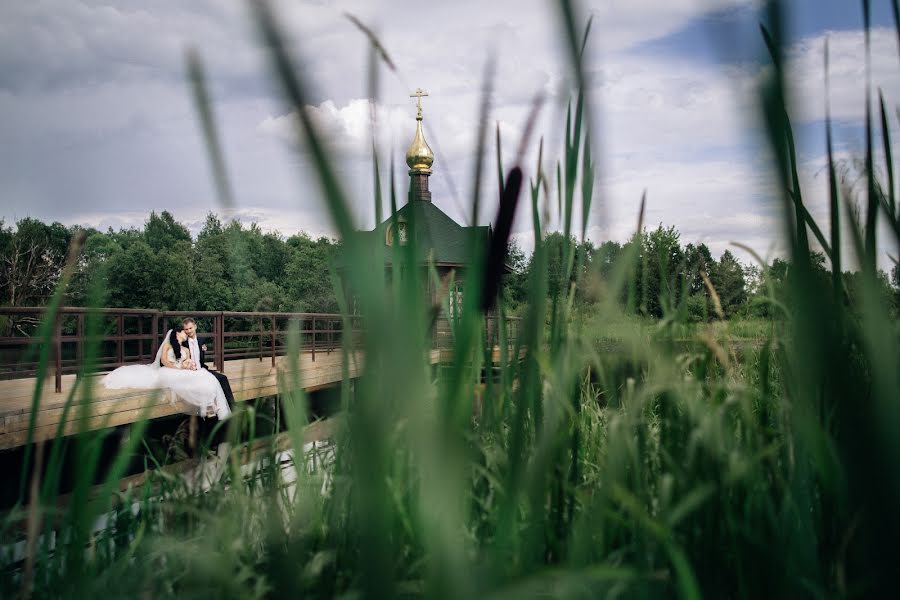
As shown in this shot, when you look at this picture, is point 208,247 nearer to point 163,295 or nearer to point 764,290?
point 163,295

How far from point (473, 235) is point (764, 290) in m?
0.96

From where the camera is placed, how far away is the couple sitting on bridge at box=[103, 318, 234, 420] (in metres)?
6.88

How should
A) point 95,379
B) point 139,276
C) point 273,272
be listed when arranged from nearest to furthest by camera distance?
point 95,379, point 273,272, point 139,276

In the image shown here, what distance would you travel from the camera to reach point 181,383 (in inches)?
280

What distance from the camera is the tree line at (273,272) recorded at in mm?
720

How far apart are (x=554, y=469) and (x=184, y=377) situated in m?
7.20

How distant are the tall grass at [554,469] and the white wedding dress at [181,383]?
6.38m

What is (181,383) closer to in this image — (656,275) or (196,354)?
(196,354)

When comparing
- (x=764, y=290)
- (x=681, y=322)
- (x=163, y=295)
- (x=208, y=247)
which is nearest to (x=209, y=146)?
(x=681, y=322)

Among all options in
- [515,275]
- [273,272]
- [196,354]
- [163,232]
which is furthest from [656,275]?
[163,232]

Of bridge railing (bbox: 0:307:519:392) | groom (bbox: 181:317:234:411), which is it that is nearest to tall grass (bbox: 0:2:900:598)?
bridge railing (bbox: 0:307:519:392)

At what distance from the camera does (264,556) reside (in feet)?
2.62

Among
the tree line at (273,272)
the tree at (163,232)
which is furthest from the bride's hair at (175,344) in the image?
the tree at (163,232)

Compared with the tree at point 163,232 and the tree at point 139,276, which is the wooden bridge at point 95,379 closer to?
the tree at point 139,276
